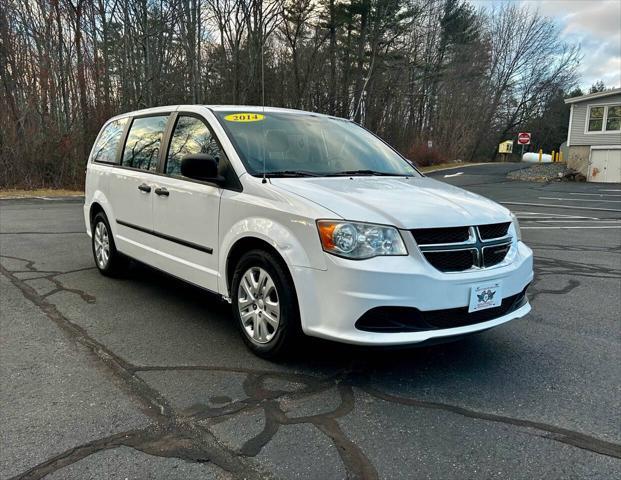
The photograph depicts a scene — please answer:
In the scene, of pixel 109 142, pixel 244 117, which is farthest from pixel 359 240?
pixel 109 142

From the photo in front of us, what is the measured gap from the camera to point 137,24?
24.1m

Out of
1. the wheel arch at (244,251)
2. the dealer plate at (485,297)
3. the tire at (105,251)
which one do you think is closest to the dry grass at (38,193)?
the tire at (105,251)

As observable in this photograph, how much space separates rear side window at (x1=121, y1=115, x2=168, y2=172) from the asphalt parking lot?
4.44 feet

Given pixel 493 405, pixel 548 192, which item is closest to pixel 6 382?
pixel 493 405

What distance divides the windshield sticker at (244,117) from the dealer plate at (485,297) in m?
2.33

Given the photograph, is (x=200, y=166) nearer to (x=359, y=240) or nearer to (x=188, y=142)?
(x=188, y=142)

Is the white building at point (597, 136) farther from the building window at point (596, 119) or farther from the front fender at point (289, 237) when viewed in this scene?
the front fender at point (289, 237)

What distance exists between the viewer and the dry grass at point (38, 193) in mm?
16806

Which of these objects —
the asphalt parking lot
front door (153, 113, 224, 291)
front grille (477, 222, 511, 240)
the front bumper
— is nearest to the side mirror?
front door (153, 113, 224, 291)

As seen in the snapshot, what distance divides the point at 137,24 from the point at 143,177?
22.4 m

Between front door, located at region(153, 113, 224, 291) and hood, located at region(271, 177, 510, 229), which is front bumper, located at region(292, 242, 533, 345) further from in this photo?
front door, located at region(153, 113, 224, 291)

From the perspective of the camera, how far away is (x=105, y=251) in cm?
590

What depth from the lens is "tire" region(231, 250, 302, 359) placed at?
3371mm

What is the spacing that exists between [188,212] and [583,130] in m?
32.5
